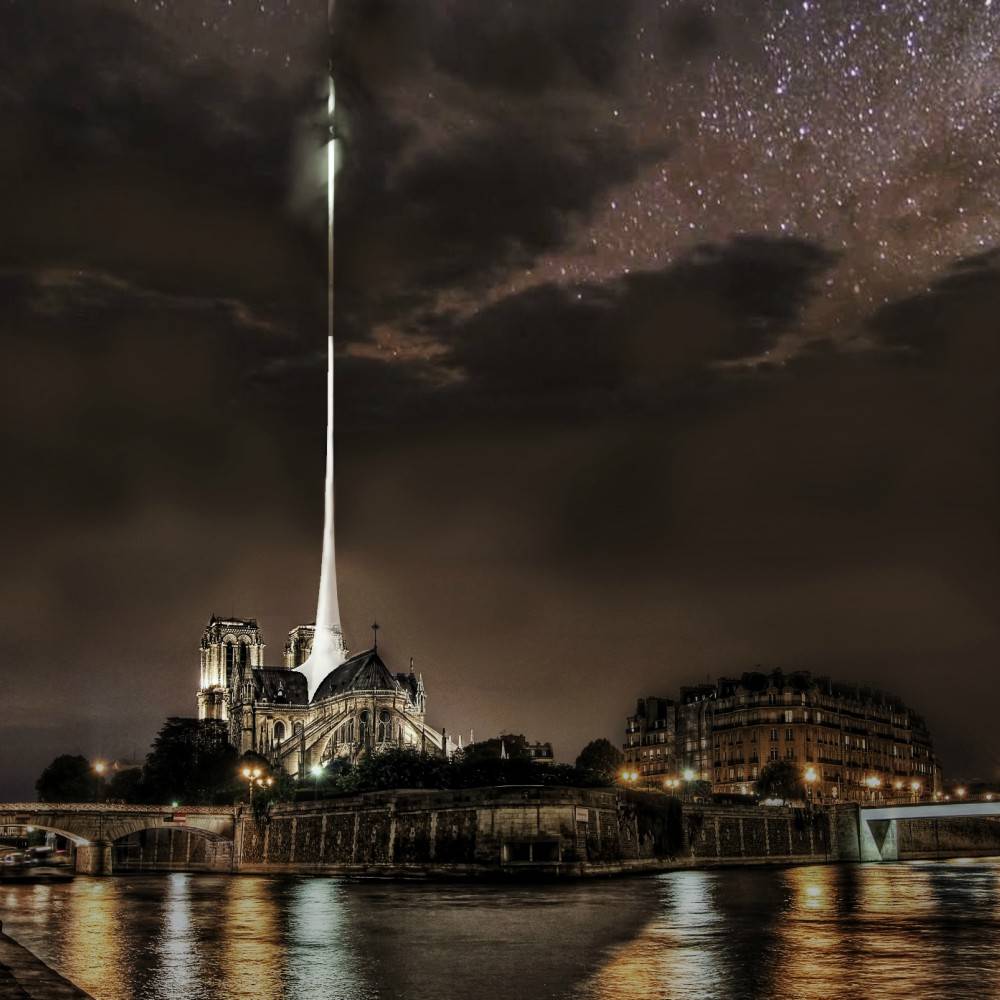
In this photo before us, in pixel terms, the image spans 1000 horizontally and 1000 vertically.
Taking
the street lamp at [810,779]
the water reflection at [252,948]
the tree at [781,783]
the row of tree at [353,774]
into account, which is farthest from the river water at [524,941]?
the tree at [781,783]

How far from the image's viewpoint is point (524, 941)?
145 ft

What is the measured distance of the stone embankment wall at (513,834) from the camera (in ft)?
303

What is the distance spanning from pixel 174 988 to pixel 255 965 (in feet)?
17.9

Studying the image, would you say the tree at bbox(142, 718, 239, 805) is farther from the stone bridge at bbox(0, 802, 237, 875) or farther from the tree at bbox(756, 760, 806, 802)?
the tree at bbox(756, 760, 806, 802)

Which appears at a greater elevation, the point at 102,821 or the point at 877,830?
the point at 102,821

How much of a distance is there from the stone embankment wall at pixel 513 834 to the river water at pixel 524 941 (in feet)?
40.8

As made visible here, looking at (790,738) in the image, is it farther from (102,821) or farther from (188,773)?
(102,821)

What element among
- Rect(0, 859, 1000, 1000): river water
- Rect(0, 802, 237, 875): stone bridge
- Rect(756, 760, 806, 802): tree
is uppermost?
Rect(756, 760, 806, 802): tree

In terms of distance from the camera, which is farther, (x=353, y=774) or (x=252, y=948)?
(x=353, y=774)

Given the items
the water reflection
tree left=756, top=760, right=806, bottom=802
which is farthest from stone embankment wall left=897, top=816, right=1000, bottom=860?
the water reflection

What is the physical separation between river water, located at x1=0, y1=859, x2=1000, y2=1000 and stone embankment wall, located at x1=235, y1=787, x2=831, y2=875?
12.4 m

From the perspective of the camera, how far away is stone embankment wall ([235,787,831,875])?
92375 millimetres

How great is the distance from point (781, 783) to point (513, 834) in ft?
286

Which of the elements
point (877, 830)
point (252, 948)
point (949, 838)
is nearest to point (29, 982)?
point (252, 948)
